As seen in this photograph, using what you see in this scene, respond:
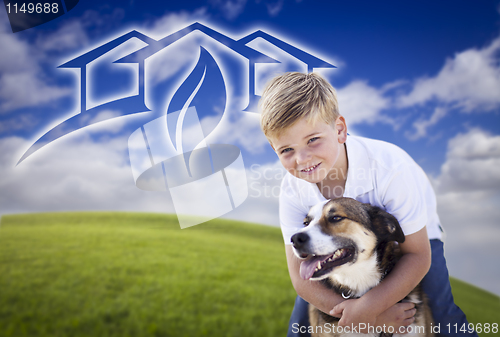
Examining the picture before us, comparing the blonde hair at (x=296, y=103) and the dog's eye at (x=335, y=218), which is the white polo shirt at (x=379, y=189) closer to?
the dog's eye at (x=335, y=218)

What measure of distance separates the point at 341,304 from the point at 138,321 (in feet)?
12.4

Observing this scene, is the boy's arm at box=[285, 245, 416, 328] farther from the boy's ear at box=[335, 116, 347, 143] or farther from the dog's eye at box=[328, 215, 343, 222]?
the boy's ear at box=[335, 116, 347, 143]

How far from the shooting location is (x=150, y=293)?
5164mm

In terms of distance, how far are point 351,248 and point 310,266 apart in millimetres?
263

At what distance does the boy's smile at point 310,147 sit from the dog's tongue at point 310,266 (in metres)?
0.45

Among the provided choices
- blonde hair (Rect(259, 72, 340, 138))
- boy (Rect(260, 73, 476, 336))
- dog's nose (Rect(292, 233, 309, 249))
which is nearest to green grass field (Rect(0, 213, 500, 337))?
boy (Rect(260, 73, 476, 336))

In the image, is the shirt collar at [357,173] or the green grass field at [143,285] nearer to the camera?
the shirt collar at [357,173]

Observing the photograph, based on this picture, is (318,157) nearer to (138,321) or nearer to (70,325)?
(138,321)

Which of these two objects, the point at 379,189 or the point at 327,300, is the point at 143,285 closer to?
the point at 327,300

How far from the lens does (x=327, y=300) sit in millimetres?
1837

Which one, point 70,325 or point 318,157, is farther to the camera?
point 70,325

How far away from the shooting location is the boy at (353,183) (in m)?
1.68

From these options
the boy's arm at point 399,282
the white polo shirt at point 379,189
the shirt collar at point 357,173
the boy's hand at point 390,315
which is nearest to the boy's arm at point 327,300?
the boy's hand at point 390,315

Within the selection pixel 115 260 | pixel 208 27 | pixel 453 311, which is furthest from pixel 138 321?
pixel 208 27
